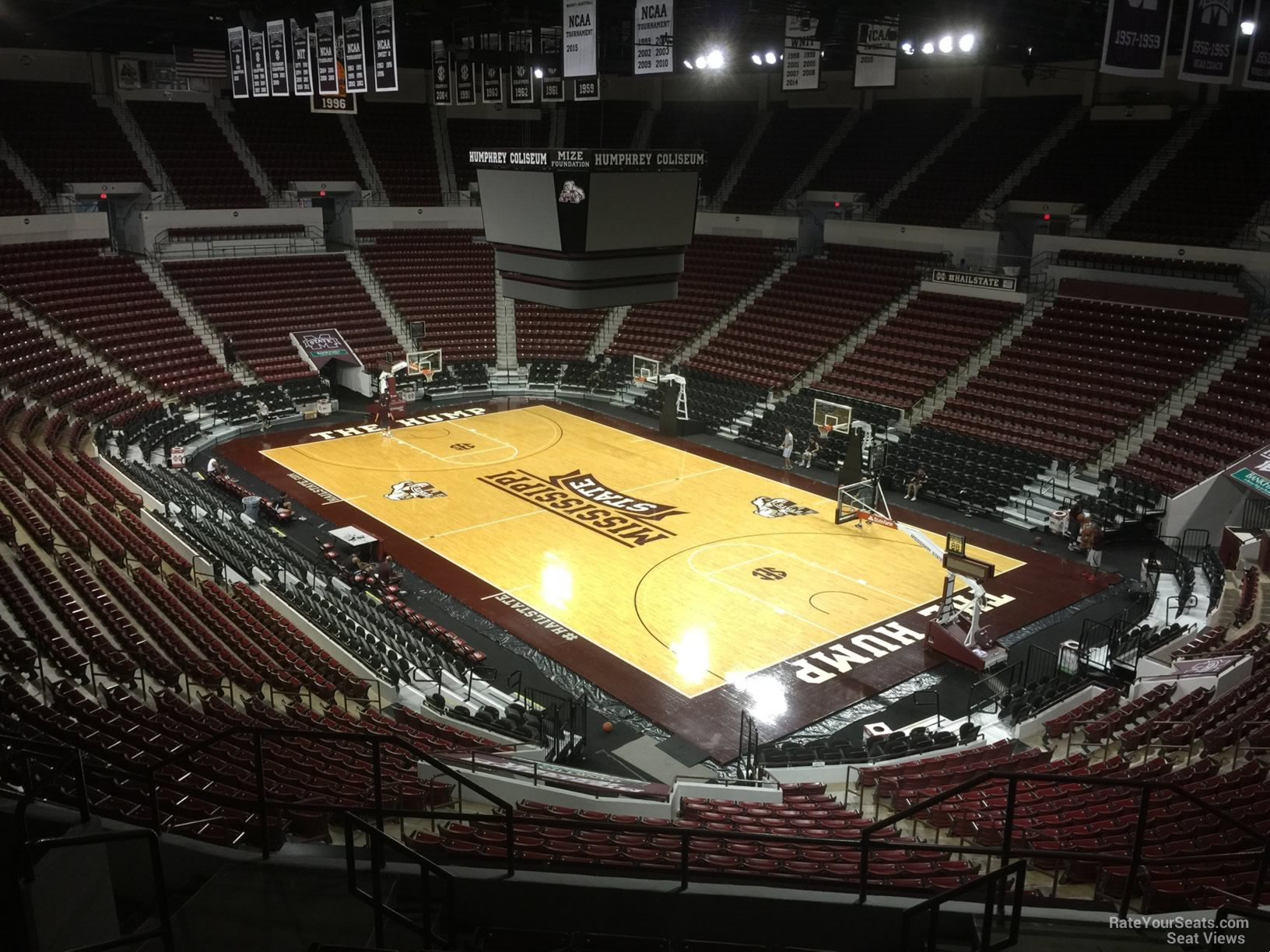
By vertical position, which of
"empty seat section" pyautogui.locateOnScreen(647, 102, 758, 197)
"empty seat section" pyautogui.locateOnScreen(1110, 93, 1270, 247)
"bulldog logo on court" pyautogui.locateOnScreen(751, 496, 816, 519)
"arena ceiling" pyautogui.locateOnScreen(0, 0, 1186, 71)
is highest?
"arena ceiling" pyautogui.locateOnScreen(0, 0, 1186, 71)

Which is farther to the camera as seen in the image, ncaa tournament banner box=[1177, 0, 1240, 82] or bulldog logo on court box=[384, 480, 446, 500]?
bulldog logo on court box=[384, 480, 446, 500]

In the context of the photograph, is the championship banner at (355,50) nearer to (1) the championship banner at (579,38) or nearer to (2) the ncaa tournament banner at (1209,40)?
(1) the championship banner at (579,38)

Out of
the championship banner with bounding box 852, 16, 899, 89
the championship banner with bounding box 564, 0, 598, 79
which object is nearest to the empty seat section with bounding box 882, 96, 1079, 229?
the championship banner with bounding box 852, 16, 899, 89

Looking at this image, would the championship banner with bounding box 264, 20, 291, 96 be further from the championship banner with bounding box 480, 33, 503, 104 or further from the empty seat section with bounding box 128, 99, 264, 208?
→ the empty seat section with bounding box 128, 99, 264, 208

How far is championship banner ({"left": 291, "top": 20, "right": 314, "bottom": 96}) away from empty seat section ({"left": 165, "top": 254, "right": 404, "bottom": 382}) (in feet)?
47.1

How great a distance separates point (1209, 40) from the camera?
588 inches

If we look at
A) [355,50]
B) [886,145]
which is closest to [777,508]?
[355,50]

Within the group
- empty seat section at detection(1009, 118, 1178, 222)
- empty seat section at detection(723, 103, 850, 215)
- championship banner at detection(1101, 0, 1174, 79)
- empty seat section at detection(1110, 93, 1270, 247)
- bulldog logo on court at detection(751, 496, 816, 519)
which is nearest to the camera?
championship banner at detection(1101, 0, 1174, 79)

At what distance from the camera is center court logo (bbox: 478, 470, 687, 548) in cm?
2270

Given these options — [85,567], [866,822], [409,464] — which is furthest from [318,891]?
[409,464]

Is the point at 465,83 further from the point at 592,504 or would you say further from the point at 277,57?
the point at 592,504

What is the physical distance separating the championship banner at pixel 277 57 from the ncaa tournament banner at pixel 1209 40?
15.7 m

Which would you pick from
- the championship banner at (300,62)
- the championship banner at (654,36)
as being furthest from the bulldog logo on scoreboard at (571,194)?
the championship banner at (300,62)

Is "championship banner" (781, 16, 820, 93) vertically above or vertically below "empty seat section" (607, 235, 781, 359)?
above
